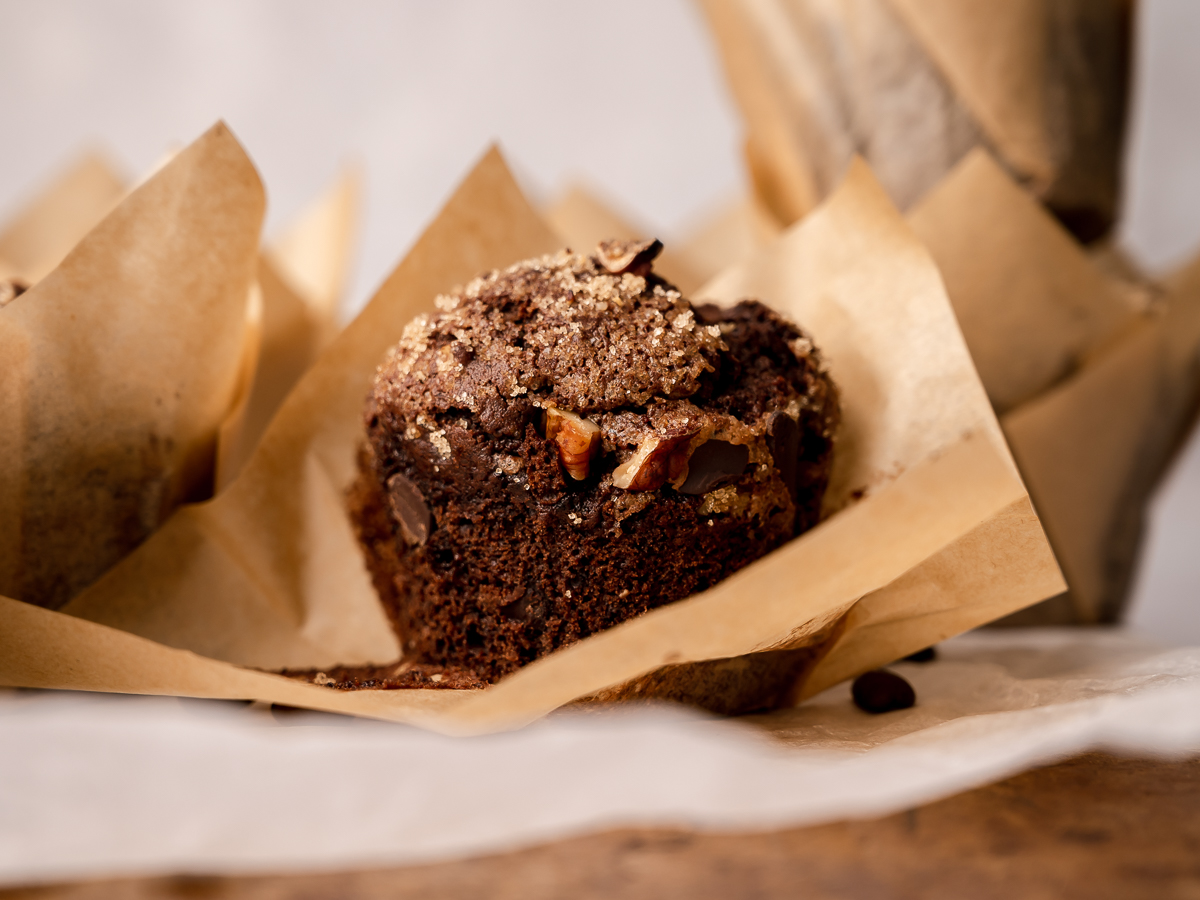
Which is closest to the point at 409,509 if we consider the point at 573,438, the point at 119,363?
the point at 573,438

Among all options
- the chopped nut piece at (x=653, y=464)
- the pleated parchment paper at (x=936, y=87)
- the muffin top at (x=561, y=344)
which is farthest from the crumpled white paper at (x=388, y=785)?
the pleated parchment paper at (x=936, y=87)

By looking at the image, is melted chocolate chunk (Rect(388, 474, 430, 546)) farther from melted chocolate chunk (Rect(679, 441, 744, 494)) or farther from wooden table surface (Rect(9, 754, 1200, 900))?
wooden table surface (Rect(9, 754, 1200, 900))

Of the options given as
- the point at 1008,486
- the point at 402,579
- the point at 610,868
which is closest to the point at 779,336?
the point at 1008,486

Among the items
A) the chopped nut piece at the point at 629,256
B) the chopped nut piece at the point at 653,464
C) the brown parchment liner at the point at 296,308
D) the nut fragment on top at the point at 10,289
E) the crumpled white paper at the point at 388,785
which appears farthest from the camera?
the brown parchment liner at the point at 296,308

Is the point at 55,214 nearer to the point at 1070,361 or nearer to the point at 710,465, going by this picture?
the point at 710,465

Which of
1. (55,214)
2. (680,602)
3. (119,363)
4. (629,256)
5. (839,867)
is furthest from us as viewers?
(55,214)

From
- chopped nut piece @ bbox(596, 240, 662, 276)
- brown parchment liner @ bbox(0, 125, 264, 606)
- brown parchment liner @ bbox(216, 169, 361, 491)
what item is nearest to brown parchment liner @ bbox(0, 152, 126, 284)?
brown parchment liner @ bbox(216, 169, 361, 491)

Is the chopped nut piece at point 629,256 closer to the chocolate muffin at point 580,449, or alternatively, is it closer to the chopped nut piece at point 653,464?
the chocolate muffin at point 580,449
